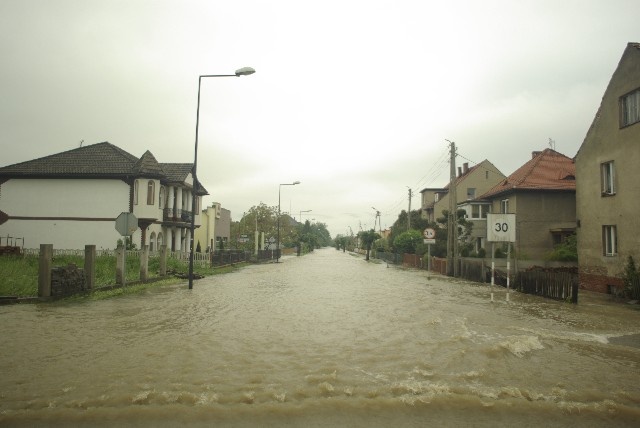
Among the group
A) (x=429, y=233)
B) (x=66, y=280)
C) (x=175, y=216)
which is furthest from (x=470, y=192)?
(x=66, y=280)

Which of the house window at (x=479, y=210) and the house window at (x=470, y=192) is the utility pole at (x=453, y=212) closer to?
the house window at (x=479, y=210)

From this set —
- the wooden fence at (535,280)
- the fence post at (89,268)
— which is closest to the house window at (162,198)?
the fence post at (89,268)

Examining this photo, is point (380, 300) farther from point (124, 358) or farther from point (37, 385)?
point (37, 385)

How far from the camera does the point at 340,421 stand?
451 centimetres

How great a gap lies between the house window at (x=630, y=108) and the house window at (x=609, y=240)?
4607mm

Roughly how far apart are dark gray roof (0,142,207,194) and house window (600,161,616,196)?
95.1ft

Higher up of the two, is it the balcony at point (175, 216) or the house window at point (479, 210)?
the house window at point (479, 210)

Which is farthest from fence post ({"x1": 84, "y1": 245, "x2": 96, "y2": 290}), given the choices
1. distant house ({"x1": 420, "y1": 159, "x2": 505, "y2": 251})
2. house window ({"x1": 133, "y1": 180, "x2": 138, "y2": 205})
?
distant house ({"x1": 420, "y1": 159, "x2": 505, "y2": 251})

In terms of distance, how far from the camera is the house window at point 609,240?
1844 cm

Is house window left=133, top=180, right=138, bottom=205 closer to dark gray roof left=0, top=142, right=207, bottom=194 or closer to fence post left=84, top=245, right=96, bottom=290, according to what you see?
dark gray roof left=0, top=142, right=207, bottom=194

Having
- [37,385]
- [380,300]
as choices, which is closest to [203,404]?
[37,385]

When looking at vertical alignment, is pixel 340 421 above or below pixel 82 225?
below

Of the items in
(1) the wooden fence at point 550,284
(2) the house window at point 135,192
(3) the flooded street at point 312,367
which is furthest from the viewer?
(2) the house window at point 135,192

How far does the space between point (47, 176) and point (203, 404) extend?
3561 centimetres
